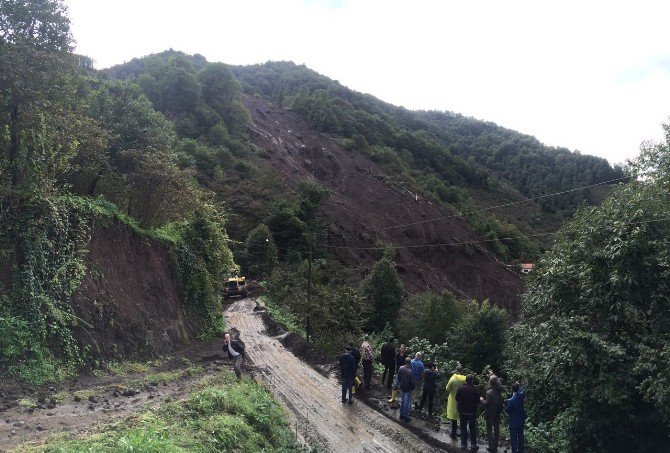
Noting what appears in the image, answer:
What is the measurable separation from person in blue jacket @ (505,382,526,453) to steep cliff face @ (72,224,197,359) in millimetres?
10092

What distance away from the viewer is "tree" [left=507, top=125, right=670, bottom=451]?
8562 millimetres

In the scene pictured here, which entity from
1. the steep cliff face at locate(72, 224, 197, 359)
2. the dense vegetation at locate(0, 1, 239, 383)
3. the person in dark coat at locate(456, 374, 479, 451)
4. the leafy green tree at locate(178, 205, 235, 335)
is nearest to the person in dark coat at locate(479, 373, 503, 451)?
the person in dark coat at locate(456, 374, 479, 451)

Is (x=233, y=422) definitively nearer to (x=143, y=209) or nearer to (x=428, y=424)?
(x=428, y=424)

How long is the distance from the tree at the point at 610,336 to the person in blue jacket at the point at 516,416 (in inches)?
26.6

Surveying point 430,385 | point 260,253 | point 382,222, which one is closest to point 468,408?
point 430,385

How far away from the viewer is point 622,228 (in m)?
9.91

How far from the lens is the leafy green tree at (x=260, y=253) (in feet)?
152

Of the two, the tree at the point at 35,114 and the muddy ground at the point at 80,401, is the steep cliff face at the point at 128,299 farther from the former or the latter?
the tree at the point at 35,114

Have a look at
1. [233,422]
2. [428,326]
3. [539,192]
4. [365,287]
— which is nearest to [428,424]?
[233,422]

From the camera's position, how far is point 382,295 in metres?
36.1

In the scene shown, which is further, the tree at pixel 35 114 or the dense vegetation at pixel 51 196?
the tree at pixel 35 114

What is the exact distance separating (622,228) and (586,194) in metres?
106

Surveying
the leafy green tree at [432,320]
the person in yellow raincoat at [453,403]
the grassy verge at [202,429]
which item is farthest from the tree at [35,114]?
the leafy green tree at [432,320]

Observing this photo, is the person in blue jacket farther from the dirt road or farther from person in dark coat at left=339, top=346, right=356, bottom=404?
person in dark coat at left=339, top=346, right=356, bottom=404
